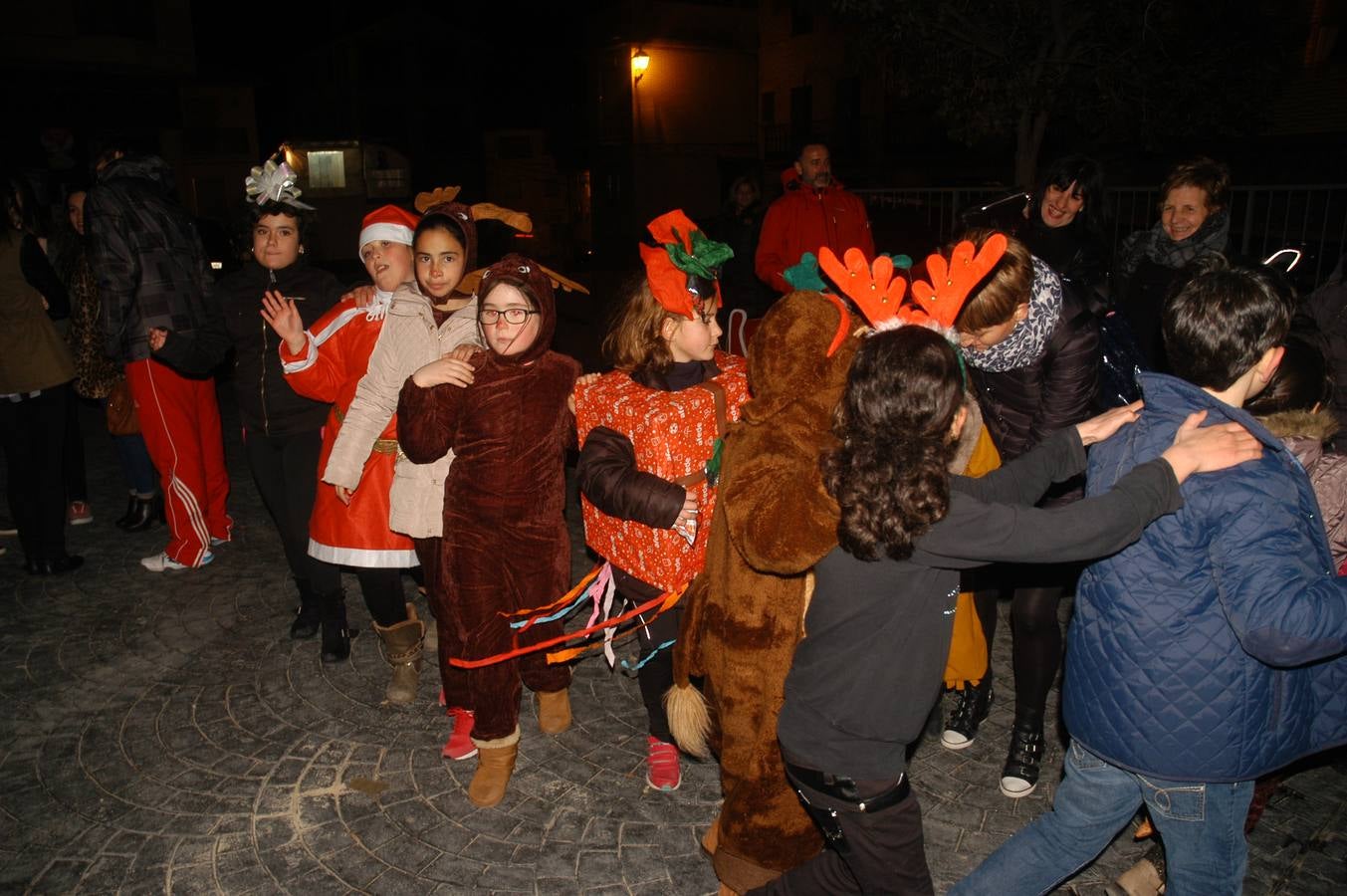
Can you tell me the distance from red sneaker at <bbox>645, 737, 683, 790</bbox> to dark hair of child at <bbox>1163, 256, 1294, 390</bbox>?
237 cm

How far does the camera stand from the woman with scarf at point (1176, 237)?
4617mm

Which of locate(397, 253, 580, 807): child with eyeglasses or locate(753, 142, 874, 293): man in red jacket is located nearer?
locate(397, 253, 580, 807): child with eyeglasses

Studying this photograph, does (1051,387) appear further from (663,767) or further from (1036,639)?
(663,767)

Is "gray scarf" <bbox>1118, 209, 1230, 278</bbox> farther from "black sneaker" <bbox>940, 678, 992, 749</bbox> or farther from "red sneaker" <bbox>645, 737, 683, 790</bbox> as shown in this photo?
"red sneaker" <bbox>645, 737, 683, 790</bbox>

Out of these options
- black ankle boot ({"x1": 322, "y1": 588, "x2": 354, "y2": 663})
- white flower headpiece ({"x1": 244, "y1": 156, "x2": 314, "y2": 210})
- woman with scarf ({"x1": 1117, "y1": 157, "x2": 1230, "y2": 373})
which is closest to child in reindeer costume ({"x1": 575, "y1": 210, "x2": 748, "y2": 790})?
black ankle boot ({"x1": 322, "y1": 588, "x2": 354, "y2": 663})

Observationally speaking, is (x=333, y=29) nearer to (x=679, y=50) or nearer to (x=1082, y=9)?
(x=679, y=50)

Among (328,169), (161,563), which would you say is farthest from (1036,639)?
(328,169)

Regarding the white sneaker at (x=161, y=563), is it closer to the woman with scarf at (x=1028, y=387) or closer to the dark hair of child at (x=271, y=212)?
the dark hair of child at (x=271, y=212)

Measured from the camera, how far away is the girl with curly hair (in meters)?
2.19

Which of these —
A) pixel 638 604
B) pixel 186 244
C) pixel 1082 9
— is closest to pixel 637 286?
pixel 638 604

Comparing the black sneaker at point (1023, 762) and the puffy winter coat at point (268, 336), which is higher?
the puffy winter coat at point (268, 336)

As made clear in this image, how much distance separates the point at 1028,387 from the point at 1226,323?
4.13 feet

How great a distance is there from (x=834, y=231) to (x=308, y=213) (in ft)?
12.1

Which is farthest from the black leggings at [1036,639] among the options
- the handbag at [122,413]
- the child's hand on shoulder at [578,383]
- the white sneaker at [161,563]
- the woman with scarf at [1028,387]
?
the handbag at [122,413]
